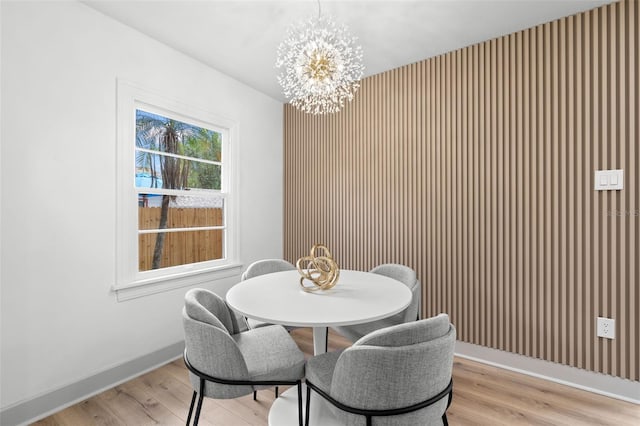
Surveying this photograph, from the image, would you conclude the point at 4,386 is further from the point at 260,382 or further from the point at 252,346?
the point at 260,382

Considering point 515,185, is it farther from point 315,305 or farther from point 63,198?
point 63,198

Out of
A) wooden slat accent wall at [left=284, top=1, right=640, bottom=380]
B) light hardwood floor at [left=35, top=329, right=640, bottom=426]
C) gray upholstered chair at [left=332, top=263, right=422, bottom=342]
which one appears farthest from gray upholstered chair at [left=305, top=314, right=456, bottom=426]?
wooden slat accent wall at [left=284, top=1, right=640, bottom=380]

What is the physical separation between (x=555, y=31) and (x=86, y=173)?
3.49m

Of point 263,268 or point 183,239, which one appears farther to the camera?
point 183,239

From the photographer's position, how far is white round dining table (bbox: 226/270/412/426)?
140 centimetres

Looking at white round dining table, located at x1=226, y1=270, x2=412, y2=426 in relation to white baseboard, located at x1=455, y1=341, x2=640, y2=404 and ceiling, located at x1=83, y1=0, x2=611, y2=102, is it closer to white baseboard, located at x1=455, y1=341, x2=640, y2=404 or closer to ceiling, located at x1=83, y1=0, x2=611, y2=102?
white baseboard, located at x1=455, y1=341, x2=640, y2=404

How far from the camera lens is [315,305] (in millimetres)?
1582

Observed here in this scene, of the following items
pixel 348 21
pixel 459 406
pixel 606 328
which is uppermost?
pixel 348 21

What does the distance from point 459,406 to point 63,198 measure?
2.90m

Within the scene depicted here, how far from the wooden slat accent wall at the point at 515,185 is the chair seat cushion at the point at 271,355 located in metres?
1.68

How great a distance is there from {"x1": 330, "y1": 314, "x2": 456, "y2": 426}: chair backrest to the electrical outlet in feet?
5.69

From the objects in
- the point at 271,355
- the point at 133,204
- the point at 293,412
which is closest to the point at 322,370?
the point at 271,355

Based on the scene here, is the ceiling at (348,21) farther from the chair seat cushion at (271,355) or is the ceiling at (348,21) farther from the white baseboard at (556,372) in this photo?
the white baseboard at (556,372)

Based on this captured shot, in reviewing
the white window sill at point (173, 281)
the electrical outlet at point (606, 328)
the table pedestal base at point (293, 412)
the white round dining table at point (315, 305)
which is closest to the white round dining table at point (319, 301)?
the white round dining table at point (315, 305)
